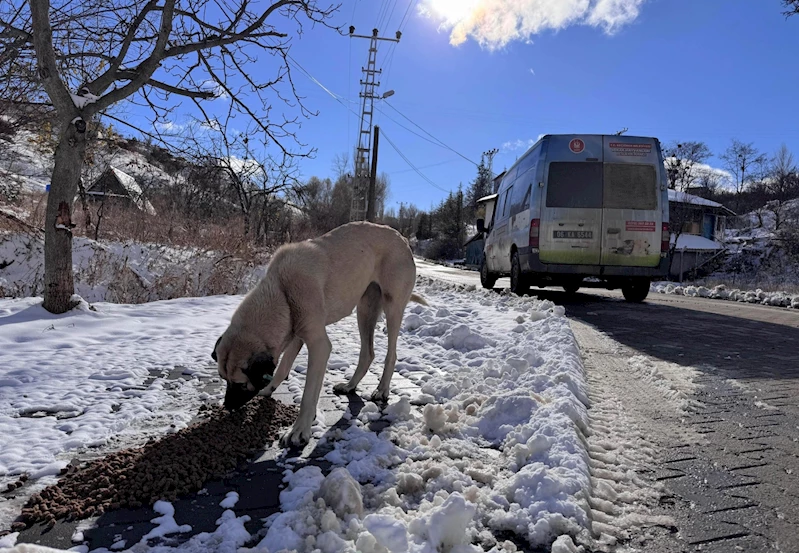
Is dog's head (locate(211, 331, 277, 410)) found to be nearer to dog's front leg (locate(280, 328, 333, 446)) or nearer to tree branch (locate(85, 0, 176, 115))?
dog's front leg (locate(280, 328, 333, 446))

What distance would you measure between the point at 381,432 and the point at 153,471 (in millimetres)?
1291

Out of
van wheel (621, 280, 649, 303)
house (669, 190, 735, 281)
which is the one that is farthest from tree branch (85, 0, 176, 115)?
house (669, 190, 735, 281)

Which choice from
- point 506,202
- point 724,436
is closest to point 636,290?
point 506,202

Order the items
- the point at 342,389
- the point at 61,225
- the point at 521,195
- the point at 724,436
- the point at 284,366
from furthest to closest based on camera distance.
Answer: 1. the point at 521,195
2. the point at 61,225
3. the point at 342,389
4. the point at 284,366
5. the point at 724,436

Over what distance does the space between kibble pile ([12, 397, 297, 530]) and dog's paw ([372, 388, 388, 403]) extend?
86 centimetres

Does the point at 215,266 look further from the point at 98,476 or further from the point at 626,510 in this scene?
the point at 626,510

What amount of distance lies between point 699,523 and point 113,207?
58.6 ft

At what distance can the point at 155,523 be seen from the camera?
1.92 meters

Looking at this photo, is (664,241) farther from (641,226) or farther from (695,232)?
(695,232)

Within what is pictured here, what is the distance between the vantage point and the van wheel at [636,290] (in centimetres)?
1056

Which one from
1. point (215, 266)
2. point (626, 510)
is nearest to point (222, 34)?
point (215, 266)

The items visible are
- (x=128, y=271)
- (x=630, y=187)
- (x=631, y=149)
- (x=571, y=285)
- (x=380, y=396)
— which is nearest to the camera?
(x=380, y=396)

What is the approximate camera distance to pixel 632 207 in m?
9.59

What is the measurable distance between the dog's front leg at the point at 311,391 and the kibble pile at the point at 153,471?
0.65ft
